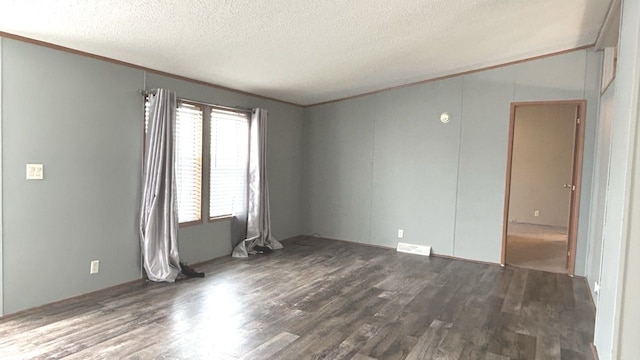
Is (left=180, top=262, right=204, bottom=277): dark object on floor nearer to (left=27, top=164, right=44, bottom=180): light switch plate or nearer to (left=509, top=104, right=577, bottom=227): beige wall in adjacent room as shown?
(left=27, top=164, right=44, bottom=180): light switch plate

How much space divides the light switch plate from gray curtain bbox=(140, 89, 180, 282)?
934 mm

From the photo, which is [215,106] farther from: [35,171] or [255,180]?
[35,171]

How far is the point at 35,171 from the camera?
3229mm

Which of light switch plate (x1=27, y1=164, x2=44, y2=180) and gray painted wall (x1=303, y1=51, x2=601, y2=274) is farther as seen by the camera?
gray painted wall (x1=303, y1=51, x2=601, y2=274)

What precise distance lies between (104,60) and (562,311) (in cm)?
480

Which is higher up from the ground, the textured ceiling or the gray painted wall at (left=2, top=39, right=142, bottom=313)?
the textured ceiling

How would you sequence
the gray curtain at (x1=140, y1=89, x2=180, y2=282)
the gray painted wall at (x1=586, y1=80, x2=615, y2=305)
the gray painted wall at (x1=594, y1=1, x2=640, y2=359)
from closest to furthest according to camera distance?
the gray painted wall at (x1=594, y1=1, x2=640, y2=359), the gray painted wall at (x1=586, y1=80, x2=615, y2=305), the gray curtain at (x1=140, y1=89, x2=180, y2=282)

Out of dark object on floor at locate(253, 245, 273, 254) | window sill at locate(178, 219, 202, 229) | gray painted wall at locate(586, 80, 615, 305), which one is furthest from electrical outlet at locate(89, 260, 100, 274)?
gray painted wall at locate(586, 80, 615, 305)

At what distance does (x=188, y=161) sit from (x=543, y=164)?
7.08 m

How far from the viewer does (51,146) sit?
332 cm

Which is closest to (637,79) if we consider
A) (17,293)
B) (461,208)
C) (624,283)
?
(624,283)

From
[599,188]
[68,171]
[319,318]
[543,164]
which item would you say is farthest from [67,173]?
[543,164]

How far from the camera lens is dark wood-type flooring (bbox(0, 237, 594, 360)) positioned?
274cm

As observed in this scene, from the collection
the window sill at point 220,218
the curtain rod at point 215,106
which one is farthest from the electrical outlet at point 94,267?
the curtain rod at point 215,106
